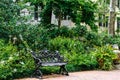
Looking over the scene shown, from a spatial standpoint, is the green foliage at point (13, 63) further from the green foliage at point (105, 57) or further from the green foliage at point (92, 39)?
the green foliage at point (92, 39)

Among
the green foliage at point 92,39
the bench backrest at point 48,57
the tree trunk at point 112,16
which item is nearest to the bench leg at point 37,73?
the bench backrest at point 48,57

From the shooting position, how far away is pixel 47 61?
14.5 meters

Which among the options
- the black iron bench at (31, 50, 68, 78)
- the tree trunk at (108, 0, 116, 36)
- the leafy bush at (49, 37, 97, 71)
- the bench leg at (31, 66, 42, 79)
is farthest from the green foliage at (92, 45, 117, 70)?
the tree trunk at (108, 0, 116, 36)

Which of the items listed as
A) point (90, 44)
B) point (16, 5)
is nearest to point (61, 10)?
point (90, 44)

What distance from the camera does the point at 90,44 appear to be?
2031cm

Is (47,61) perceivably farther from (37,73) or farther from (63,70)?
(37,73)

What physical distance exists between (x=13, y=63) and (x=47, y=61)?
5.03 feet

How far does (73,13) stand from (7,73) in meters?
8.78

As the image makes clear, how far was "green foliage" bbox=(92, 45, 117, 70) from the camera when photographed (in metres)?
16.5

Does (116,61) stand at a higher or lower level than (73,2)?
lower

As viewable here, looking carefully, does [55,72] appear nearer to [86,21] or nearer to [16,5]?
→ [16,5]

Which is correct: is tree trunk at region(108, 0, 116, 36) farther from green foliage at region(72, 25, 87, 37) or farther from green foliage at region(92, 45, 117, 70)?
green foliage at region(92, 45, 117, 70)

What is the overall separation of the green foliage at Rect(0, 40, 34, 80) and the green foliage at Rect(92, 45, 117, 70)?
3.60 m

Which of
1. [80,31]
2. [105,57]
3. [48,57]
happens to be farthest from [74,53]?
[80,31]
